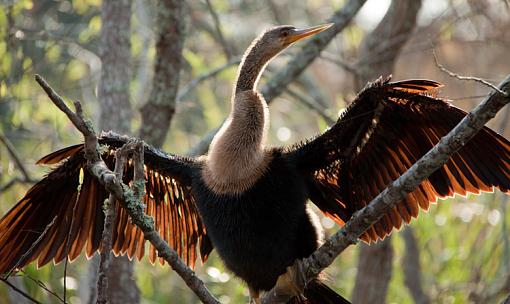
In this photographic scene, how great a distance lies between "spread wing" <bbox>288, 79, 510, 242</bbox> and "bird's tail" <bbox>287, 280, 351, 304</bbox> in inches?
13.8

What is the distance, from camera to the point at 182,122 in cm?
962

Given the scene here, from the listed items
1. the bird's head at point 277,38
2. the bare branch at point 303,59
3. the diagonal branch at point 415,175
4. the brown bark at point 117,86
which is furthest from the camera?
the bare branch at point 303,59

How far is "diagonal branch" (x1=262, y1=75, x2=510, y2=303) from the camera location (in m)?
3.13

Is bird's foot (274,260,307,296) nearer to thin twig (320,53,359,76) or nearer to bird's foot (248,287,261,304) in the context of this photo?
bird's foot (248,287,261,304)

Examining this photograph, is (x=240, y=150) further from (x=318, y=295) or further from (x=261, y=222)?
(x=318, y=295)

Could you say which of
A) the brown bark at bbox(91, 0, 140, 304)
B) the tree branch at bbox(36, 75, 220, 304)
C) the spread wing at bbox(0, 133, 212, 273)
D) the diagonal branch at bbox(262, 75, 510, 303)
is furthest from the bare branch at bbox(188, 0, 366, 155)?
the tree branch at bbox(36, 75, 220, 304)

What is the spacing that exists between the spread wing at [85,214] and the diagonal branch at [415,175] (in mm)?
1204

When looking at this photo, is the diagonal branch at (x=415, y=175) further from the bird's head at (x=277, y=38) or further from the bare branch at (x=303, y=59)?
the bare branch at (x=303, y=59)

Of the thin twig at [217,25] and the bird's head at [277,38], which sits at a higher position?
the thin twig at [217,25]

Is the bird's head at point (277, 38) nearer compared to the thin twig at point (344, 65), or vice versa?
the bird's head at point (277, 38)

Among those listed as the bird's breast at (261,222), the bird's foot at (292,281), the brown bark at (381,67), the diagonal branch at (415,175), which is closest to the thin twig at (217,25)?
the brown bark at (381,67)

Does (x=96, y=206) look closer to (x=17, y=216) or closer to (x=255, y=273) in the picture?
(x=17, y=216)

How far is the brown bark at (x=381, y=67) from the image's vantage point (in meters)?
6.45

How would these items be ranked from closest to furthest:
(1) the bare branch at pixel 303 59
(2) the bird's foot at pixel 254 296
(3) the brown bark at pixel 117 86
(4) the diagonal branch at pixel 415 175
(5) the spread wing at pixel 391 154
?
1. (4) the diagonal branch at pixel 415 175
2. (5) the spread wing at pixel 391 154
3. (2) the bird's foot at pixel 254 296
4. (3) the brown bark at pixel 117 86
5. (1) the bare branch at pixel 303 59
